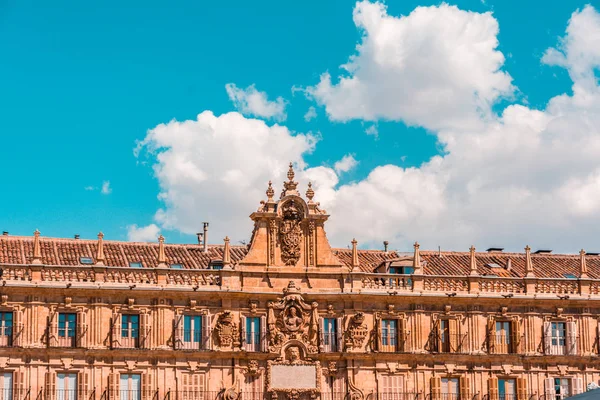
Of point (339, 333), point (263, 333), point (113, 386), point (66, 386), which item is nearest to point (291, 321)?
point (263, 333)

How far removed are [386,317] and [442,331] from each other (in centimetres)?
337

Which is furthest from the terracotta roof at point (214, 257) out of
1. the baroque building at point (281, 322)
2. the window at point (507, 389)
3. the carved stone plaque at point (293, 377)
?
the carved stone plaque at point (293, 377)

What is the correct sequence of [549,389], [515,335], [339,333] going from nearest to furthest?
[339,333] < [549,389] < [515,335]

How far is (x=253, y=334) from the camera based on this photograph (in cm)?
7338

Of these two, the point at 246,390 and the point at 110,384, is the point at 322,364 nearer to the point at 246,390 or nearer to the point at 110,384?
the point at 246,390

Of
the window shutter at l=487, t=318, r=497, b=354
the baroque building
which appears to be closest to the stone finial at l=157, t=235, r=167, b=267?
the baroque building

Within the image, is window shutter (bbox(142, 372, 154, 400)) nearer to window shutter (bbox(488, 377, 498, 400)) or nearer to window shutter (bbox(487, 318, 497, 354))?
window shutter (bbox(488, 377, 498, 400))

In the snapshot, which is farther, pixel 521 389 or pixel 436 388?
pixel 521 389

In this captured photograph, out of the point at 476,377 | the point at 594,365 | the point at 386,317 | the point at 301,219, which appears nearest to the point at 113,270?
the point at 301,219

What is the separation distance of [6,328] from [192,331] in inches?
384

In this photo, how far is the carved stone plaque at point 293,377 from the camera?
72.9m

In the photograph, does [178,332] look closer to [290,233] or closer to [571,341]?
[290,233]

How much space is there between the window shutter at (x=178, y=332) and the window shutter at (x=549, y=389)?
68.0ft

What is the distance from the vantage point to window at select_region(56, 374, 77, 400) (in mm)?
70125
